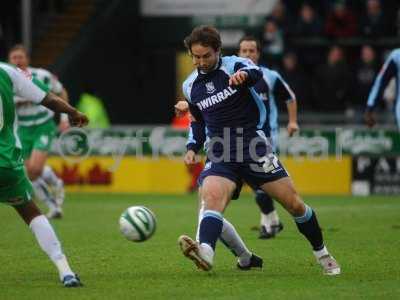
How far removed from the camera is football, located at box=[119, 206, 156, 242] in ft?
29.5

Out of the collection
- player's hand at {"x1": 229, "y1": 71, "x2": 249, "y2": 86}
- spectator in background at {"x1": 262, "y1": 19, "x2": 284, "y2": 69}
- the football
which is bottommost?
the football

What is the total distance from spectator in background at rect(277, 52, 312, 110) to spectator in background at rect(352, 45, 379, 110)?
103 cm

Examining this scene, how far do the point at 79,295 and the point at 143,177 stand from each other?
13.4 metres

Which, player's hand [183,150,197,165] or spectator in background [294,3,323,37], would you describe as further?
spectator in background [294,3,323,37]

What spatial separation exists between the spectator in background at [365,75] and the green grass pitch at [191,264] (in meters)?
6.21

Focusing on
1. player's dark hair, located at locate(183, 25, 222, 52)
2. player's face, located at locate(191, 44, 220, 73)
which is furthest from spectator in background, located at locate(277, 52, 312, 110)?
player's dark hair, located at locate(183, 25, 222, 52)

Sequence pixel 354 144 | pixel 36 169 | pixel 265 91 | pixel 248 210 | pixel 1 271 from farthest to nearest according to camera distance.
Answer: pixel 354 144 < pixel 248 210 < pixel 36 169 < pixel 265 91 < pixel 1 271

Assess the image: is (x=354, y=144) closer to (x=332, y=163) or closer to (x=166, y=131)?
(x=332, y=163)

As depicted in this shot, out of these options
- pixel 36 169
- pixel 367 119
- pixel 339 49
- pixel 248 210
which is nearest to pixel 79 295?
pixel 367 119

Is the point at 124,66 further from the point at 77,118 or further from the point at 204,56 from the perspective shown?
the point at 77,118

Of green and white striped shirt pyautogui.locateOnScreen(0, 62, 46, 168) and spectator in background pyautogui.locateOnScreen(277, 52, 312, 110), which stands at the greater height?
green and white striped shirt pyautogui.locateOnScreen(0, 62, 46, 168)

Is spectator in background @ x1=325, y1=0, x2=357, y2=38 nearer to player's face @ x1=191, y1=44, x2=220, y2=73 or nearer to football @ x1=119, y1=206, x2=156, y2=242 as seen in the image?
player's face @ x1=191, y1=44, x2=220, y2=73

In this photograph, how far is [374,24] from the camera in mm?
23359

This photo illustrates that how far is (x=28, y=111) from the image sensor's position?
15633 millimetres
